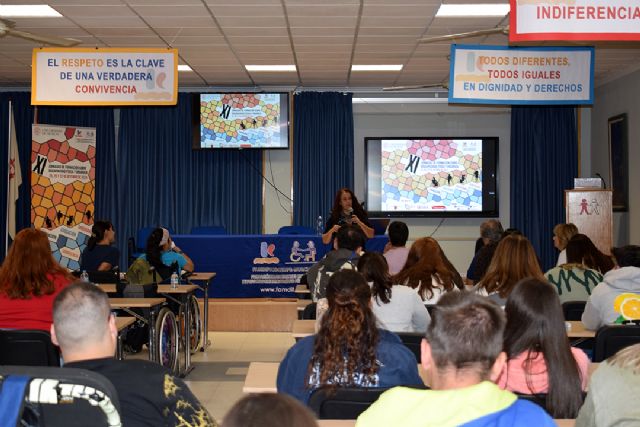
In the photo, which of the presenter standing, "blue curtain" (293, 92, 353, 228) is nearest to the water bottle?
the presenter standing

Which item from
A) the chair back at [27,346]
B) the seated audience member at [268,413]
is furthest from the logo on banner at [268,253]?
the seated audience member at [268,413]

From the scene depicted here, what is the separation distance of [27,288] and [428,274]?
2.54m

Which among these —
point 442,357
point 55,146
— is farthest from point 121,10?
point 442,357

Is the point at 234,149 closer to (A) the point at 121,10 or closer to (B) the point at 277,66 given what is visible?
(B) the point at 277,66

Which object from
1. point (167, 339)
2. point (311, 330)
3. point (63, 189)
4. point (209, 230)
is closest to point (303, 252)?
point (209, 230)

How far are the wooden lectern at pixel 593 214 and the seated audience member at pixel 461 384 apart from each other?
10.1m

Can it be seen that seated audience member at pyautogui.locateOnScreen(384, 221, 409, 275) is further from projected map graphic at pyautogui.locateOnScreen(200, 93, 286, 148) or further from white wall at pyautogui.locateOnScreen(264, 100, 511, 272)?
white wall at pyautogui.locateOnScreen(264, 100, 511, 272)

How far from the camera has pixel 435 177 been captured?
1344 centimetres

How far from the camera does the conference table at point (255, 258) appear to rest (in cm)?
1050

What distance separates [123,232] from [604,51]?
7367 millimetres

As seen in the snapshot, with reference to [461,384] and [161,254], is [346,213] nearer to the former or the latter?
[161,254]

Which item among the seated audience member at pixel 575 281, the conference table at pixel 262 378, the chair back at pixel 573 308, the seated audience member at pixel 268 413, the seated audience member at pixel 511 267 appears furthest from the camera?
the seated audience member at pixel 575 281

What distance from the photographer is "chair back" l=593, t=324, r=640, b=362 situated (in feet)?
14.8

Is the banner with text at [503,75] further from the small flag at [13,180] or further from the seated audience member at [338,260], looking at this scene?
the small flag at [13,180]
